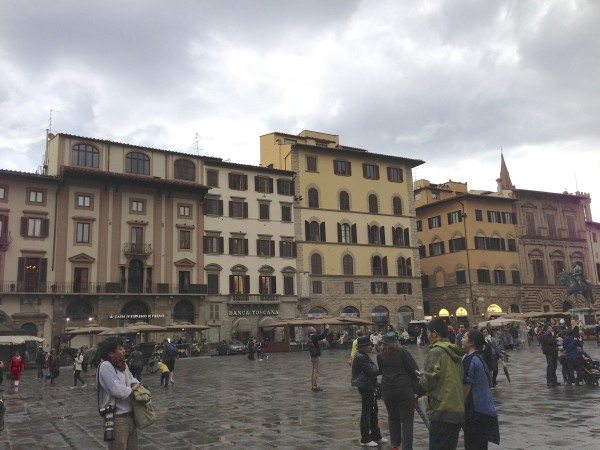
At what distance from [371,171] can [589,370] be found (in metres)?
41.5

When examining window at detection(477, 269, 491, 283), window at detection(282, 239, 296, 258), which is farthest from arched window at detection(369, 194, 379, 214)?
window at detection(477, 269, 491, 283)

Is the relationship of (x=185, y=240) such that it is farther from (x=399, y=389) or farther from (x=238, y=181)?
(x=399, y=389)

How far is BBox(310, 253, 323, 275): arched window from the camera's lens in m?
49.7

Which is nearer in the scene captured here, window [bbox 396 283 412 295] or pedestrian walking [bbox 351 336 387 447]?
pedestrian walking [bbox 351 336 387 447]

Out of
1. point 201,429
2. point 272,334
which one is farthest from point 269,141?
point 201,429

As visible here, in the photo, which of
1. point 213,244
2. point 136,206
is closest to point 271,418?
point 136,206

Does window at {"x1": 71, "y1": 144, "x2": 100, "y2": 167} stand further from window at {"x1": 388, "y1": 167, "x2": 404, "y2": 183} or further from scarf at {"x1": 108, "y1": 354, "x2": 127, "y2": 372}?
scarf at {"x1": 108, "y1": 354, "x2": 127, "y2": 372}

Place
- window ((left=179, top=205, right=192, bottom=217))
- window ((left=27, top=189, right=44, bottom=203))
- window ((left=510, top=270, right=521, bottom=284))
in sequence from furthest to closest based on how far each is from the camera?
window ((left=510, top=270, right=521, bottom=284)), window ((left=179, top=205, right=192, bottom=217)), window ((left=27, top=189, right=44, bottom=203))

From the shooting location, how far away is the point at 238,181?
157ft

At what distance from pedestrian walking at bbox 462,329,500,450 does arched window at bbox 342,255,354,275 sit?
149 ft

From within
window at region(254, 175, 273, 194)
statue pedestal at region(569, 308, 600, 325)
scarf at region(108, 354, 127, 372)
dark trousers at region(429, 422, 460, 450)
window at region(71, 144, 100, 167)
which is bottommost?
dark trousers at region(429, 422, 460, 450)

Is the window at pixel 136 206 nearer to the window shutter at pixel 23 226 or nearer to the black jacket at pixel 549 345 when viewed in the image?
the window shutter at pixel 23 226

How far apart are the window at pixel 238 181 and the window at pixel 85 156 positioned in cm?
1069

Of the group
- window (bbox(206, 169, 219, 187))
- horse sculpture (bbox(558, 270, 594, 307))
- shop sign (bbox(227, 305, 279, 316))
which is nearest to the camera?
horse sculpture (bbox(558, 270, 594, 307))
